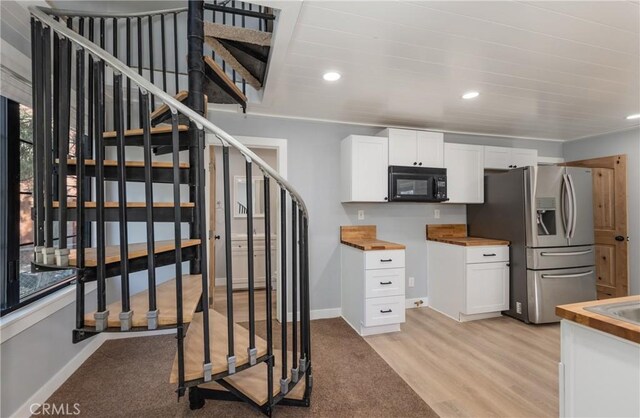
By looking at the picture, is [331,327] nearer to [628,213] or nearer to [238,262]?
[238,262]

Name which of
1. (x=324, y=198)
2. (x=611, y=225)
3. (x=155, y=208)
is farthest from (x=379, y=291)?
(x=611, y=225)

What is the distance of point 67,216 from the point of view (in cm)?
134

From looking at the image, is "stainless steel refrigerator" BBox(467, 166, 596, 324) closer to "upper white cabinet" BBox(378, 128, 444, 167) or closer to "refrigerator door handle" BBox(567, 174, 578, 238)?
"refrigerator door handle" BBox(567, 174, 578, 238)

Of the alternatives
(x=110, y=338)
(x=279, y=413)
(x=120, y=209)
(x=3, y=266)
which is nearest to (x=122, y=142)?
(x=120, y=209)

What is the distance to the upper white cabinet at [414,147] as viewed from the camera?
3.30 metres

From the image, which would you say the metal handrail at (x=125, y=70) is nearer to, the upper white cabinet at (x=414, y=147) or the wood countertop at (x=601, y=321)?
the wood countertop at (x=601, y=321)

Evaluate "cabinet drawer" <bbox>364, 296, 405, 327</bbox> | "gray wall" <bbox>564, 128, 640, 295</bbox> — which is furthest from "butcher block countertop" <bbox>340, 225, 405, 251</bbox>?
"gray wall" <bbox>564, 128, 640, 295</bbox>

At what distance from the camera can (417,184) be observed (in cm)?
333

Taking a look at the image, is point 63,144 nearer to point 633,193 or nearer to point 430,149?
point 430,149

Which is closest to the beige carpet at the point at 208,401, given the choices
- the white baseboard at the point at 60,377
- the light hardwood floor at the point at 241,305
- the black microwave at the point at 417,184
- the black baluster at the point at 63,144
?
the white baseboard at the point at 60,377

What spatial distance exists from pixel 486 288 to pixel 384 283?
4.11 ft

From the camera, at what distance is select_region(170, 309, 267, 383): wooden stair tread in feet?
4.66

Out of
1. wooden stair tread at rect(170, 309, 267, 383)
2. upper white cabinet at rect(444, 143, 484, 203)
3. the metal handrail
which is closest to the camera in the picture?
the metal handrail

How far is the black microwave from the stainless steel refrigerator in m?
0.76
